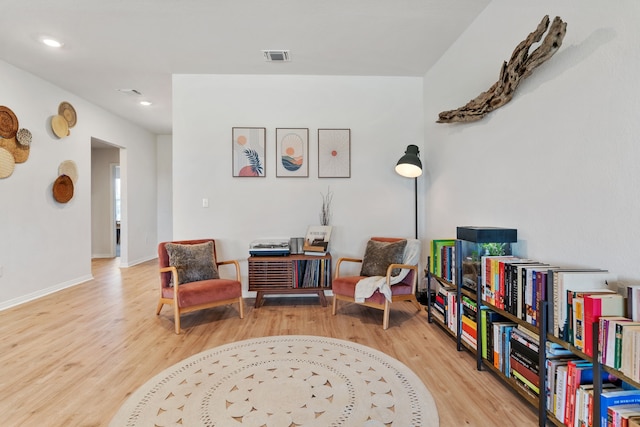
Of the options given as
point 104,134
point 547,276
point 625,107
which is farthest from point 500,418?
point 104,134

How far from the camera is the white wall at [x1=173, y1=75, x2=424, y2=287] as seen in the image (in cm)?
375

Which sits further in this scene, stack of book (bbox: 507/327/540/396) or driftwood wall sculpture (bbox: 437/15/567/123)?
Result: driftwood wall sculpture (bbox: 437/15/567/123)

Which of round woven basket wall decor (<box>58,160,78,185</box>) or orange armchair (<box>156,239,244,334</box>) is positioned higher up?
round woven basket wall decor (<box>58,160,78,185</box>)

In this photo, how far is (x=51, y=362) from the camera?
2209 mm

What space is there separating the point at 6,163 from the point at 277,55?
10.7 feet

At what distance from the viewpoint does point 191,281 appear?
10.0 feet

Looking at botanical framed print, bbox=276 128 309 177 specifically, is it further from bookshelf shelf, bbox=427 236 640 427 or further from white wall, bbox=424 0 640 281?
bookshelf shelf, bbox=427 236 640 427

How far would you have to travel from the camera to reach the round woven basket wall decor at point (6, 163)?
3.32 metres

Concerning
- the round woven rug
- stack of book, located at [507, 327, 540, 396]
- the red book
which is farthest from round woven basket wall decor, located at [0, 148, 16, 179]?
the red book

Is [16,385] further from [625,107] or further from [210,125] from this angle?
[625,107]

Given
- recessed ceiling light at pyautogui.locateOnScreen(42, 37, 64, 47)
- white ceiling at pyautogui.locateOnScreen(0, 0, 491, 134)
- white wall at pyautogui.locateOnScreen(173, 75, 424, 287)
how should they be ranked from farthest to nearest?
white wall at pyautogui.locateOnScreen(173, 75, 424, 287), recessed ceiling light at pyautogui.locateOnScreen(42, 37, 64, 47), white ceiling at pyautogui.locateOnScreen(0, 0, 491, 134)

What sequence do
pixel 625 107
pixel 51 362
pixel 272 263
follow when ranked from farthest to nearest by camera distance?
1. pixel 272 263
2. pixel 51 362
3. pixel 625 107

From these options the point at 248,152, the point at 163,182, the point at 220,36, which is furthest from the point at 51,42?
the point at 163,182

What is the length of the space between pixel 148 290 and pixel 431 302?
3642mm
